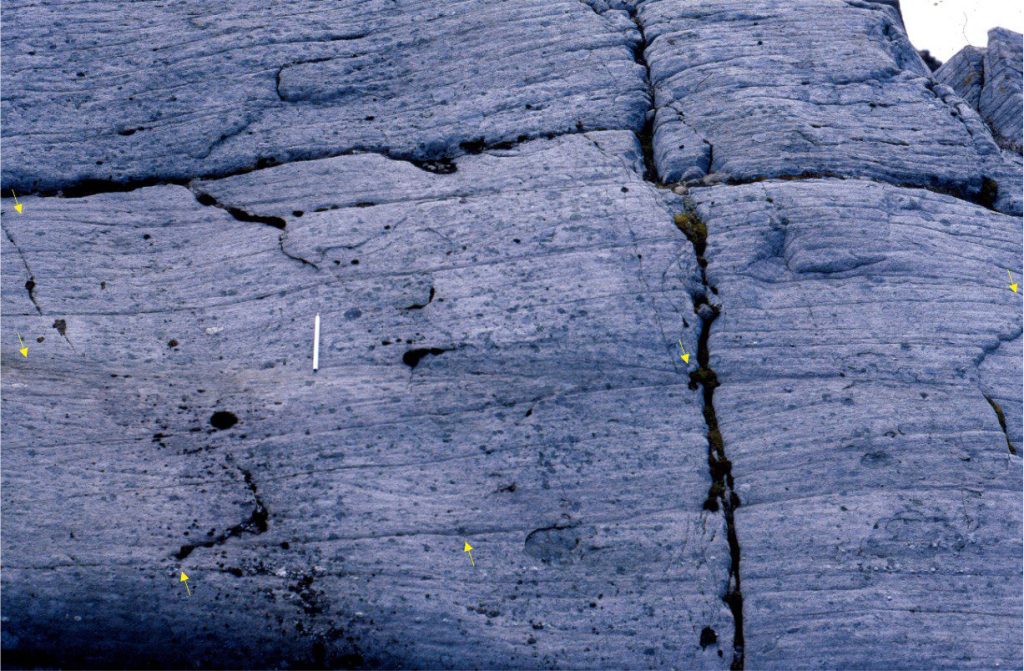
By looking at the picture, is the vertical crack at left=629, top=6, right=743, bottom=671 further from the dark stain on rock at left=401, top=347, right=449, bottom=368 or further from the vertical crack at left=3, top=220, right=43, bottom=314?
the vertical crack at left=3, top=220, right=43, bottom=314

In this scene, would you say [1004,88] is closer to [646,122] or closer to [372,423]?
[646,122]

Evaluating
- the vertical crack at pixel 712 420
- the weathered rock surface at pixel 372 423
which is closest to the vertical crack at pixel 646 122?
the vertical crack at pixel 712 420

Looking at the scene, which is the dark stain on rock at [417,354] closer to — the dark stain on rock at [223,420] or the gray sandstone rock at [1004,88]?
the dark stain on rock at [223,420]

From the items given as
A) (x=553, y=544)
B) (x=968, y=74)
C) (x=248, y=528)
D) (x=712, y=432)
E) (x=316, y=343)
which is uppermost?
(x=968, y=74)

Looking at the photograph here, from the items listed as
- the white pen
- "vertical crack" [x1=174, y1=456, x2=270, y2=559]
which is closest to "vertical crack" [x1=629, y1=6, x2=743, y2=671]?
the white pen

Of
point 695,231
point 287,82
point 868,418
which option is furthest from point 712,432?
point 287,82

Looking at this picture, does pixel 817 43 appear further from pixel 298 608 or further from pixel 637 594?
pixel 298 608
